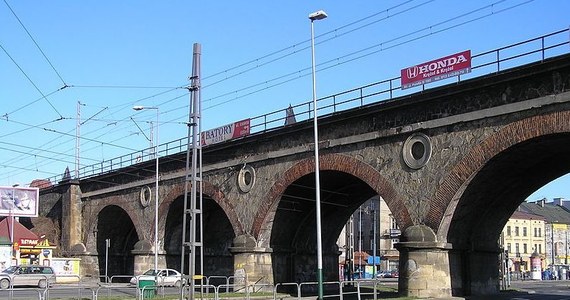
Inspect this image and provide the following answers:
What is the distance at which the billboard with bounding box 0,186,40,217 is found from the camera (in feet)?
191

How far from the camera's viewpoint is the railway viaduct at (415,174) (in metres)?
23.8

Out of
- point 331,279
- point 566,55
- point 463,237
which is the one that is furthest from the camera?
point 331,279

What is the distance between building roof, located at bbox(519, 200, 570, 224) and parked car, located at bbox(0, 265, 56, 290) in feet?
276

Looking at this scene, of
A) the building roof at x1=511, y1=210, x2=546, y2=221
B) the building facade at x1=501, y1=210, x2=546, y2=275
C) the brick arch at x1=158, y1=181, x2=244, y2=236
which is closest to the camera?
the brick arch at x1=158, y1=181, x2=244, y2=236

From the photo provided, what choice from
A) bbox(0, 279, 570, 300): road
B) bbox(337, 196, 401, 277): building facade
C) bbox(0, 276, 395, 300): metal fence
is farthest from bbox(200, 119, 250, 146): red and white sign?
bbox(337, 196, 401, 277): building facade

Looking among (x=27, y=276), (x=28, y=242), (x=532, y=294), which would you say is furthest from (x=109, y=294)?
(x=28, y=242)

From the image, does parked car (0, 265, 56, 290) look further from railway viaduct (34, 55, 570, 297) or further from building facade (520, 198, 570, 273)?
building facade (520, 198, 570, 273)

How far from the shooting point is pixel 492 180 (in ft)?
85.1

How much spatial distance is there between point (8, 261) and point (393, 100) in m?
33.3

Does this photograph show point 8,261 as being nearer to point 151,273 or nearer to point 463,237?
point 151,273

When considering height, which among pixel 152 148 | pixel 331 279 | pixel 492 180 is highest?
pixel 152 148

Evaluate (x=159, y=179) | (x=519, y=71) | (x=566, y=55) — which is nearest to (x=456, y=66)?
(x=519, y=71)

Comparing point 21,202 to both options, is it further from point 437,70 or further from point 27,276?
point 437,70

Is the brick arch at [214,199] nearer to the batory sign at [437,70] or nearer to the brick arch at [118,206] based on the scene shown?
the brick arch at [118,206]
